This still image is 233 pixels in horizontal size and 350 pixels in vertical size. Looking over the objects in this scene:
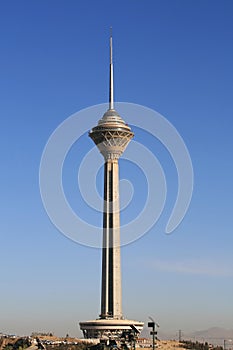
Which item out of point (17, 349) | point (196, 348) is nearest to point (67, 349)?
point (17, 349)

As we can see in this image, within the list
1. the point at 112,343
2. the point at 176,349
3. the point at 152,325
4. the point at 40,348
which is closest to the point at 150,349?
the point at 176,349

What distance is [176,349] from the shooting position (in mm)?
190375

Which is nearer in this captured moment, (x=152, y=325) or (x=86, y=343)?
(x=152, y=325)

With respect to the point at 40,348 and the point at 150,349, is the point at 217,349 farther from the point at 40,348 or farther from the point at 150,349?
the point at 40,348

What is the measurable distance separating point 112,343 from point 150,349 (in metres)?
26.6

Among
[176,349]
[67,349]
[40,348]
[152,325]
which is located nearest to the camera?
[152,325]

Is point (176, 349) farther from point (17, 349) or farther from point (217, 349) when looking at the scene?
point (17, 349)

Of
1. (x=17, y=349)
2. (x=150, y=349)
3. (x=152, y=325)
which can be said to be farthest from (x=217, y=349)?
(x=152, y=325)

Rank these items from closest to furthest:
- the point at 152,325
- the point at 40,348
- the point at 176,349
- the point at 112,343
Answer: the point at 152,325
the point at 40,348
the point at 112,343
the point at 176,349

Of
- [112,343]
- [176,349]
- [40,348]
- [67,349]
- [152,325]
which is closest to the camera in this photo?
[152,325]

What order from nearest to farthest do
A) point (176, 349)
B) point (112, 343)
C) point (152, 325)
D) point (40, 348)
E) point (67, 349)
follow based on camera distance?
point (152, 325), point (40, 348), point (112, 343), point (67, 349), point (176, 349)

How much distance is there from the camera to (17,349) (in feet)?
539

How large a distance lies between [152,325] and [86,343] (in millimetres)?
77969

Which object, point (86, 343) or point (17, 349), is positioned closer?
point (17, 349)
